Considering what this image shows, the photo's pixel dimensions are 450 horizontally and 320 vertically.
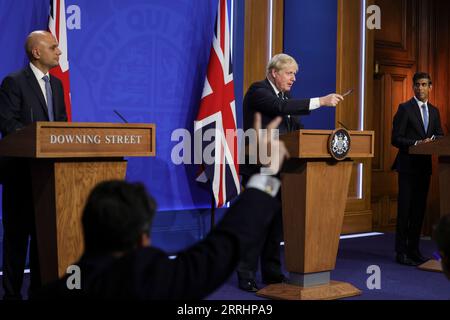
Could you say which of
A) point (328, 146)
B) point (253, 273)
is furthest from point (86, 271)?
point (253, 273)

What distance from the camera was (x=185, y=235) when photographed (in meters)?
6.20

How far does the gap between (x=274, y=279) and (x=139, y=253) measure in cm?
361

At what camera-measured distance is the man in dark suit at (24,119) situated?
3936 mm

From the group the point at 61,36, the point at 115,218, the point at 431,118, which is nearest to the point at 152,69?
the point at 61,36

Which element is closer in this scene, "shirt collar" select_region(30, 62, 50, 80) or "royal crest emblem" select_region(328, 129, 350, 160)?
"shirt collar" select_region(30, 62, 50, 80)

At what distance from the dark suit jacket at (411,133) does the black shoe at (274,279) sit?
1736 mm

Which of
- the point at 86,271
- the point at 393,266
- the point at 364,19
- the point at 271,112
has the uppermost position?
the point at 364,19

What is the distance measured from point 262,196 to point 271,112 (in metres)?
3.04

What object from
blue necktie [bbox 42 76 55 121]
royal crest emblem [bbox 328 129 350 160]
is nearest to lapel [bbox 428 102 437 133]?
royal crest emblem [bbox 328 129 350 160]

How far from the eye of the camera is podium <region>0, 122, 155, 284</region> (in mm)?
3381

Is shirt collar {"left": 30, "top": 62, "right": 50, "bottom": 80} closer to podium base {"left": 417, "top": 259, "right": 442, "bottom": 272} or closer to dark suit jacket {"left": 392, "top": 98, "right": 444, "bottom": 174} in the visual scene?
dark suit jacket {"left": 392, "top": 98, "right": 444, "bottom": 174}

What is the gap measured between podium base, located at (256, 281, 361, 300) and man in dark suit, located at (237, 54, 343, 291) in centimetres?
23

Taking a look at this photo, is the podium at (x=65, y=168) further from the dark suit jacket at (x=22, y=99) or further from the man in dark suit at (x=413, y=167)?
the man in dark suit at (x=413, y=167)

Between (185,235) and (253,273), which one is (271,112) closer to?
(253,273)
